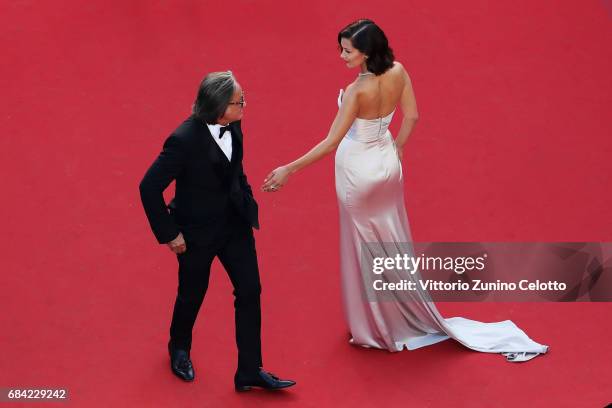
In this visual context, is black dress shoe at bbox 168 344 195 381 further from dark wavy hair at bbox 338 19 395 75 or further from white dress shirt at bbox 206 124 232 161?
dark wavy hair at bbox 338 19 395 75

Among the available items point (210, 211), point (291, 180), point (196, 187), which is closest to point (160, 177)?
point (196, 187)

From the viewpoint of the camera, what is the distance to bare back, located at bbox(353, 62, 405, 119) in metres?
5.84

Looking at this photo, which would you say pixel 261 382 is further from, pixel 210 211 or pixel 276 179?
pixel 276 179

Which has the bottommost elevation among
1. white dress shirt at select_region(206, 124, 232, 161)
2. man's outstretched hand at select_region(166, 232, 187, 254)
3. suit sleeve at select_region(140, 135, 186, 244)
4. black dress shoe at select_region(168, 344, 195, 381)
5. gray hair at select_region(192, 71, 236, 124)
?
black dress shoe at select_region(168, 344, 195, 381)

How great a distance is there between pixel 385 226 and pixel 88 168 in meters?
2.30

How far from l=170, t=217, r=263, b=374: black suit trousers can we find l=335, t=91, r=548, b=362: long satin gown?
0.62 metres

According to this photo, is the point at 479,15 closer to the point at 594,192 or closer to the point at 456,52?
the point at 456,52

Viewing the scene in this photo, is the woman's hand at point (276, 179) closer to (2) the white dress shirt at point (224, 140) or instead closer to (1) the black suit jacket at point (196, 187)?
(1) the black suit jacket at point (196, 187)

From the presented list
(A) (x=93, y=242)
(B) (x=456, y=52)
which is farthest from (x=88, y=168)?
(B) (x=456, y=52)

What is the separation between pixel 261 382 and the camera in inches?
231

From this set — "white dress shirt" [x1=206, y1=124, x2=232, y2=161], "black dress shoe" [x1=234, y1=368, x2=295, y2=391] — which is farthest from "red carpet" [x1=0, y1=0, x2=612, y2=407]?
"white dress shirt" [x1=206, y1=124, x2=232, y2=161]

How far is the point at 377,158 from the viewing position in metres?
6.07

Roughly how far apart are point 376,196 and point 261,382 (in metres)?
1.14

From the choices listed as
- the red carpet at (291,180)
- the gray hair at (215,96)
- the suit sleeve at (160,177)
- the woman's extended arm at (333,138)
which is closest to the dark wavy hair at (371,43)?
the woman's extended arm at (333,138)
